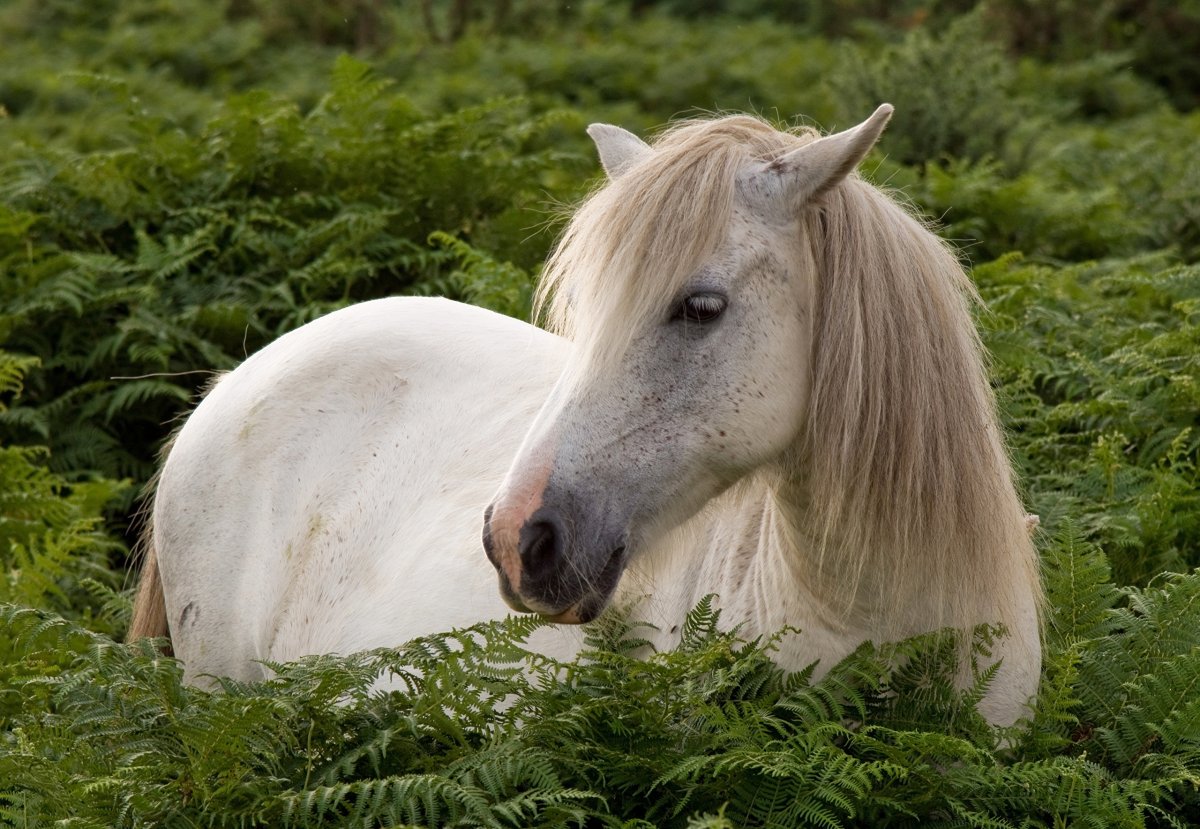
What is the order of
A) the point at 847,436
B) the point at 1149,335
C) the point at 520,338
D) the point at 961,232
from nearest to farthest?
1. the point at 847,436
2. the point at 520,338
3. the point at 1149,335
4. the point at 961,232

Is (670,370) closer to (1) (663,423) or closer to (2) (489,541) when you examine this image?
(1) (663,423)

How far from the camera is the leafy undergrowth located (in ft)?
8.55

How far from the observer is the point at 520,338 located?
152 inches

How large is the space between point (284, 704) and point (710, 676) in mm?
902

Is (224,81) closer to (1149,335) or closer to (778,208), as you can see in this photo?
(1149,335)

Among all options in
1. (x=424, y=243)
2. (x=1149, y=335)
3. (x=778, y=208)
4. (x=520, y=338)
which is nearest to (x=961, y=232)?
(x=1149, y=335)

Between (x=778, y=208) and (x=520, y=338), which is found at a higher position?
(x=778, y=208)

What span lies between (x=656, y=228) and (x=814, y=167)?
0.34 meters

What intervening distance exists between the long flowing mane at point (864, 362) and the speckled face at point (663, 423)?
0.17 ft

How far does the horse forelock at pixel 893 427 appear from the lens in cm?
266

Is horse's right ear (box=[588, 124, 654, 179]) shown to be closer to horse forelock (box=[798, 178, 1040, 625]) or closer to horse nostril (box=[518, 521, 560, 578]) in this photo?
horse forelock (box=[798, 178, 1040, 625])

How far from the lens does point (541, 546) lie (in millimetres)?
2541

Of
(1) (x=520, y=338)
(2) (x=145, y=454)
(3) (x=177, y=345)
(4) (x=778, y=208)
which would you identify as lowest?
(2) (x=145, y=454)

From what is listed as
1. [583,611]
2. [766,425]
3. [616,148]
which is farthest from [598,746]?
[616,148]
